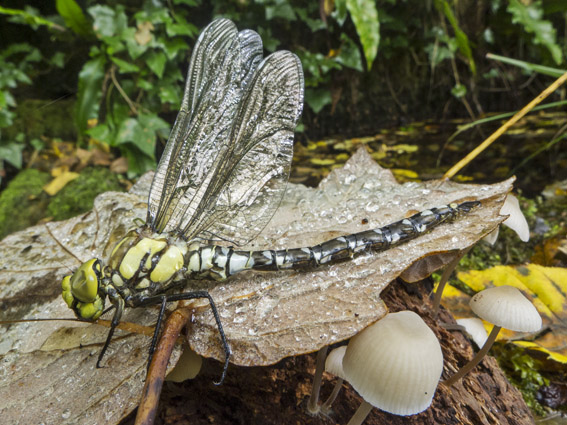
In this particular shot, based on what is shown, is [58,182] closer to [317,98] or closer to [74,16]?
[74,16]

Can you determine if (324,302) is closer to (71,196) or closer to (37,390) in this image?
(37,390)

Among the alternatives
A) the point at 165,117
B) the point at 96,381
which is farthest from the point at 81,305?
the point at 165,117

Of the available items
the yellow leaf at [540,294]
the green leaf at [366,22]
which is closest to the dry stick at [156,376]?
the yellow leaf at [540,294]

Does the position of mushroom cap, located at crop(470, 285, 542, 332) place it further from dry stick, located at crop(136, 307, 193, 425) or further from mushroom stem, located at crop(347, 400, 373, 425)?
dry stick, located at crop(136, 307, 193, 425)

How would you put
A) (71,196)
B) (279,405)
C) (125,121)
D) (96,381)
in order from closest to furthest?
(96,381), (279,405), (71,196), (125,121)

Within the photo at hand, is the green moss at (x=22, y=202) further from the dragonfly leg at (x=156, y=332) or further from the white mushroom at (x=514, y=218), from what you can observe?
the white mushroom at (x=514, y=218)

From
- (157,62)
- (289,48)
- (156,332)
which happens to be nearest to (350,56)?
(289,48)
